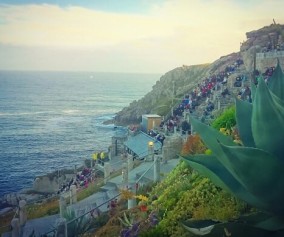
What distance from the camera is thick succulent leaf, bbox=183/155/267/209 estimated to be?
2.39 meters

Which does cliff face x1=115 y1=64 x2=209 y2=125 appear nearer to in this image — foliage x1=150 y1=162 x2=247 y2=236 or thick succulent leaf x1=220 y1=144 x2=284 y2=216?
foliage x1=150 y1=162 x2=247 y2=236

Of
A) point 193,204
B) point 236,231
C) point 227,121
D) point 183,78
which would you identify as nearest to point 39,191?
point 227,121

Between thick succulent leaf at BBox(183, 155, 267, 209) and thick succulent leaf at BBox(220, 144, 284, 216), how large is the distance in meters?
0.18

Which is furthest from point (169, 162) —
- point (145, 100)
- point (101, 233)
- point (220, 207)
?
point (145, 100)

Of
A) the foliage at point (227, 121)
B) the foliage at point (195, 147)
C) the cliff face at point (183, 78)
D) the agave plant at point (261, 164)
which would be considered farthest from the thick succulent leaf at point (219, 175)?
the cliff face at point (183, 78)

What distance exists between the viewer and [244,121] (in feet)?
9.05

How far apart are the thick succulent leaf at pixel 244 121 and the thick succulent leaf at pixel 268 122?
1.43 ft

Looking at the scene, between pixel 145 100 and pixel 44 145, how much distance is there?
68.6 feet

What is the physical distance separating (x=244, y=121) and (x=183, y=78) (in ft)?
196

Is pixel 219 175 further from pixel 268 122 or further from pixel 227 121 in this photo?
pixel 227 121

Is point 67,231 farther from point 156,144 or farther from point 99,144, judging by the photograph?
point 99,144

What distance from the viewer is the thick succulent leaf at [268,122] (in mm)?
2137

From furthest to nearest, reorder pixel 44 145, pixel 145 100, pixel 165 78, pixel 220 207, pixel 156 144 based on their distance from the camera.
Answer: pixel 165 78, pixel 145 100, pixel 44 145, pixel 156 144, pixel 220 207

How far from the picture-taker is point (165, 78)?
2584 inches
